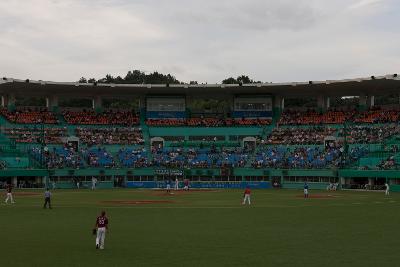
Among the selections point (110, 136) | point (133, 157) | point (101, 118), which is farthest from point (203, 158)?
point (101, 118)

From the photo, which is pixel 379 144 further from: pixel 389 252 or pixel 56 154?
pixel 389 252

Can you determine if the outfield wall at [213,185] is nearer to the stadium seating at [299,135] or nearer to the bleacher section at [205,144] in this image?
the bleacher section at [205,144]

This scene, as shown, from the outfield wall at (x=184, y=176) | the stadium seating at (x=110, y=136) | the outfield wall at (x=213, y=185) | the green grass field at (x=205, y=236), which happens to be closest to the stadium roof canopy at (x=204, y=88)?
the stadium seating at (x=110, y=136)

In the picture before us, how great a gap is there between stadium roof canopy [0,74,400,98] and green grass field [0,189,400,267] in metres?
48.0

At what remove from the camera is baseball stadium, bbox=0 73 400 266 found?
1625 inches

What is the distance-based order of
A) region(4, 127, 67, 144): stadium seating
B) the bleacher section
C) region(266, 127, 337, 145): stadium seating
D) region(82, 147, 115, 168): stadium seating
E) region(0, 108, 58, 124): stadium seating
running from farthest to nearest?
region(0, 108, 58, 124): stadium seating < region(266, 127, 337, 145): stadium seating < region(4, 127, 67, 144): stadium seating < region(82, 147, 115, 168): stadium seating < the bleacher section

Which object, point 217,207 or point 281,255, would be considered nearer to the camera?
point 281,255

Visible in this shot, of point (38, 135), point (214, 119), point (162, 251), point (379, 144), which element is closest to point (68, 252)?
point (162, 251)

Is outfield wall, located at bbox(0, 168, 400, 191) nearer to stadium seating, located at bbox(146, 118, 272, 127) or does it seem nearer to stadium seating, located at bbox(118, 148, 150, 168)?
stadium seating, located at bbox(118, 148, 150, 168)

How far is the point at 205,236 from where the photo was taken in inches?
1145

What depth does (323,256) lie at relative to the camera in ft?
75.0

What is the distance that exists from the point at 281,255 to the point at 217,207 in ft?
81.2

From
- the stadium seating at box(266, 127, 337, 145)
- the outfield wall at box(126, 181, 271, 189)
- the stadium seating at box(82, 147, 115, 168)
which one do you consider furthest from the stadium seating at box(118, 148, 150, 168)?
the stadium seating at box(266, 127, 337, 145)

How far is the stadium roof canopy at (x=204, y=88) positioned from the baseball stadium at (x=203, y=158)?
1.06 ft
